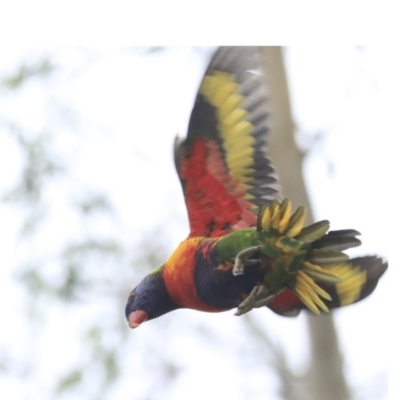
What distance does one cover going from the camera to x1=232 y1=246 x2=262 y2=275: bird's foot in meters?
1.58

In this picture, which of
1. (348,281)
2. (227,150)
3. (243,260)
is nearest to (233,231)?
(243,260)

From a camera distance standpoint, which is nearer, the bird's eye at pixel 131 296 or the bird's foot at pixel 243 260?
the bird's foot at pixel 243 260

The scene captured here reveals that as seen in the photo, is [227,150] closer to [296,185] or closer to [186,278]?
[296,185]

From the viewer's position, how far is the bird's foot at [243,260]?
1.58m

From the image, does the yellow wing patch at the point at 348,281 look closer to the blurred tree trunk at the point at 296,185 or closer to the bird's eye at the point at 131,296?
the blurred tree trunk at the point at 296,185

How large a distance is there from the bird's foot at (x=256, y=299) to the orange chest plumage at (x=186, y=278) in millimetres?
45

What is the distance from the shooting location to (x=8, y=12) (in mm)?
1720

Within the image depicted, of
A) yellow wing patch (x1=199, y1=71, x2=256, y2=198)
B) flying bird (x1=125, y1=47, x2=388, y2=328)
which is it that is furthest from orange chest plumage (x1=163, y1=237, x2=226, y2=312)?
yellow wing patch (x1=199, y1=71, x2=256, y2=198)

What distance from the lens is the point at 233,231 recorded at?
5.35 feet

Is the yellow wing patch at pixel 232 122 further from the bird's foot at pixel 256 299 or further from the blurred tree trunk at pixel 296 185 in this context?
the bird's foot at pixel 256 299

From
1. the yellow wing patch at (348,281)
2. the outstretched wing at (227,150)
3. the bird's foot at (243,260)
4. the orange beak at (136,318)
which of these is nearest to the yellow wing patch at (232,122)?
the outstretched wing at (227,150)

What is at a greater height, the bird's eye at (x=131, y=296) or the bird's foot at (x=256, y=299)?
the bird's eye at (x=131, y=296)

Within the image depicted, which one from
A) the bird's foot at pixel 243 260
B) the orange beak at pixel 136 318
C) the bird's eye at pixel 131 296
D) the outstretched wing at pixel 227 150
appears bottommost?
the orange beak at pixel 136 318

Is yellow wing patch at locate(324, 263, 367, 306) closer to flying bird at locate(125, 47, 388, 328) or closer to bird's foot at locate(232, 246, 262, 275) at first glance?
flying bird at locate(125, 47, 388, 328)
